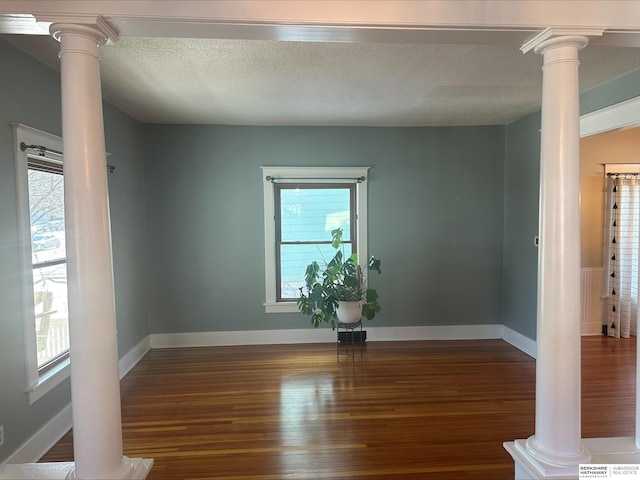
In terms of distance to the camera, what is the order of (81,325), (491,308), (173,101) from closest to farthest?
(81,325) < (173,101) < (491,308)

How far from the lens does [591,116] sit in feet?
10.8

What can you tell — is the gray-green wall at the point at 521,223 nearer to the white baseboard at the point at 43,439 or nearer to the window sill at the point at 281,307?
the window sill at the point at 281,307

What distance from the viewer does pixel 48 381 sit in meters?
2.64

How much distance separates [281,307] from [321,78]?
2642 millimetres

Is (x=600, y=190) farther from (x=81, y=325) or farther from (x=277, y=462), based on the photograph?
(x=81, y=325)

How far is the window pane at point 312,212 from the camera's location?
456cm

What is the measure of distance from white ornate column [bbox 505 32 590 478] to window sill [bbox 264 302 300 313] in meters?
3.03

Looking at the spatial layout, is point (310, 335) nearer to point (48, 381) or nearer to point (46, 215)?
point (48, 381)

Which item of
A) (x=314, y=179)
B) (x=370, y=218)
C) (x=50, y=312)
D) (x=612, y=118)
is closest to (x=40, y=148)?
(x=50, y=312)

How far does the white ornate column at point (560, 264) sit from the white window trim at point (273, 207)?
2.77 m

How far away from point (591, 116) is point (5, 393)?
4751 millimetres

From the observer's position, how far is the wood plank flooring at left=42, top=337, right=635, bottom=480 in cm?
237

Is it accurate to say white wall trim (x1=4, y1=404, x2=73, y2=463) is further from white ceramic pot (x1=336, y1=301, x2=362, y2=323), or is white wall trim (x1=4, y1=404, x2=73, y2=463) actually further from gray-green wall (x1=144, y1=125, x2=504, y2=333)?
white ceramic pot (x1=336, y1=301, x2=362, y2=323)

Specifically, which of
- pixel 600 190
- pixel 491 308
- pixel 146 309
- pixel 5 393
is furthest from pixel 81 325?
pixel 600 190
